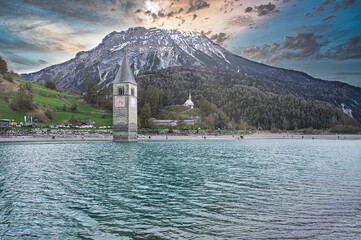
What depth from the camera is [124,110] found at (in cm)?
7150

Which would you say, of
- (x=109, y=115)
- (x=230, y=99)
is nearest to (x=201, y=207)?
(x=109, y=115)

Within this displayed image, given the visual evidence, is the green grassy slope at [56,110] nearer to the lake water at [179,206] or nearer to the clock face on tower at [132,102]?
the clock face on tower at [132,102]

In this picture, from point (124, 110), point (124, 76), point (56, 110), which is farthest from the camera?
point (56, 110)

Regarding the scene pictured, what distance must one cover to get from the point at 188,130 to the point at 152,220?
85.8m

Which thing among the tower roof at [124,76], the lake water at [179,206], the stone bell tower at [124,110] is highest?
the tower roof at [124,76]

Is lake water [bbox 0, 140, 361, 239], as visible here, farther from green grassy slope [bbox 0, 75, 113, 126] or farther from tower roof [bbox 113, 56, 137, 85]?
green grassy slope [bbox 0, 75, 113, 126]

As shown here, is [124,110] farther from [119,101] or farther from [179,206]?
[179,206]

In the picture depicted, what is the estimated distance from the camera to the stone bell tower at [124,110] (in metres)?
70.9

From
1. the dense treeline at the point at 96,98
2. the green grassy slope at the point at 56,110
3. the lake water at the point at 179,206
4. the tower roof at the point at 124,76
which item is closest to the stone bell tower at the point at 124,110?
the tower roof at the point at 124,76

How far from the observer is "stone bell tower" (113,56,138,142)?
70938 millimetres

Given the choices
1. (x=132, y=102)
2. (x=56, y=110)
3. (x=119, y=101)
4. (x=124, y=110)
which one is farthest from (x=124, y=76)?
(x=56, y=110)

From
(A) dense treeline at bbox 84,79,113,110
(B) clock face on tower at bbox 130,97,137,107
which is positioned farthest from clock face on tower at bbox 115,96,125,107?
(A) dense treeline at bbox 84,79,113,110

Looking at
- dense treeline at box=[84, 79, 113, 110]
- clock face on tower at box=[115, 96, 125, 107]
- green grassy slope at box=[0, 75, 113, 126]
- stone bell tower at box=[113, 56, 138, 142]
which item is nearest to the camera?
stone bell tower at box=[113, 56, 138, 142]

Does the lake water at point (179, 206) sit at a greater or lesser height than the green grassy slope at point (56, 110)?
lesser
